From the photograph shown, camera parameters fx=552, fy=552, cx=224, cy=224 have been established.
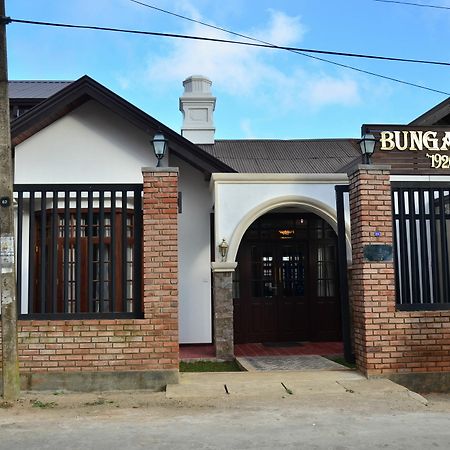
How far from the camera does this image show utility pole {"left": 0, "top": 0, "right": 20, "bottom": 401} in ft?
22.0

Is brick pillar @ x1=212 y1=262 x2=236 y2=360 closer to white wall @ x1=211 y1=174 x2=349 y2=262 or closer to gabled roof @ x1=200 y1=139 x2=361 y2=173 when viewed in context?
white wall @ x1=211 y1=174 x2=349 y2=262

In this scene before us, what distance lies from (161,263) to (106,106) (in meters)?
4.55

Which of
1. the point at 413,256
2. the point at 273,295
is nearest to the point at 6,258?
the point at 413,256

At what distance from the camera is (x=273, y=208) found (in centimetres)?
1012

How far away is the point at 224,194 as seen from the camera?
9969 millimetres

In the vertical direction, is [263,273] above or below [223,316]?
above

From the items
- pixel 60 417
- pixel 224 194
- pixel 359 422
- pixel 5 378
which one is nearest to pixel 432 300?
pixel 359 422

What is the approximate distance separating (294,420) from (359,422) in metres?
0.66

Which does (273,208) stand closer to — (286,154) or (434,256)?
(434,256)

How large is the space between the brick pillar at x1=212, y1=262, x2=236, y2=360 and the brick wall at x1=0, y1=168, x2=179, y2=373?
2539 mm

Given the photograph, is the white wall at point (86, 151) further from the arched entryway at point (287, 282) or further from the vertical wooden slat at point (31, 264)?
the vertical wooden slat at point (31, 264)

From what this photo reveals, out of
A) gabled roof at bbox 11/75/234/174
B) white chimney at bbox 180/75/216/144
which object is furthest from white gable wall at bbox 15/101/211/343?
white chimney at bbox 180/75/216/144

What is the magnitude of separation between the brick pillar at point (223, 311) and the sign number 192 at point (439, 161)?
3962 mm

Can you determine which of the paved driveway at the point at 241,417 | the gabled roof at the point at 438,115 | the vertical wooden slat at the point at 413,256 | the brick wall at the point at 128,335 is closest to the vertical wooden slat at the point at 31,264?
the brick wall at the point at 128,335
